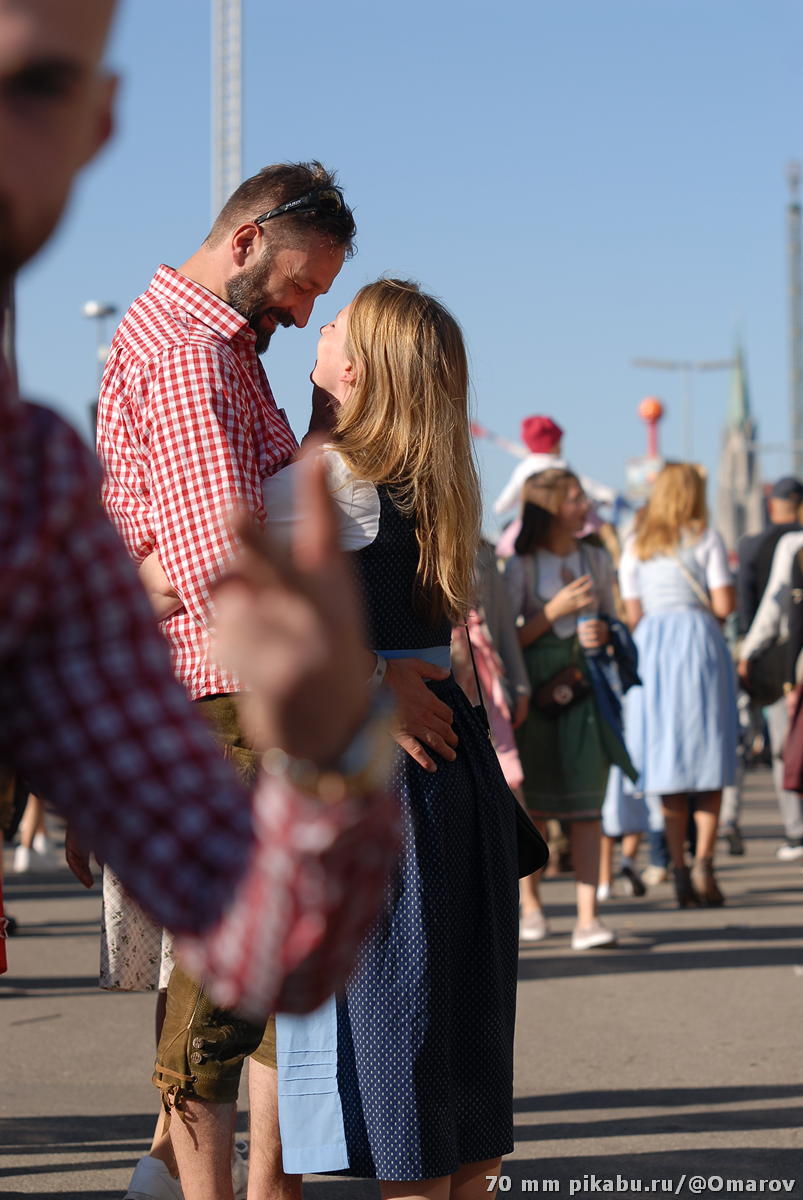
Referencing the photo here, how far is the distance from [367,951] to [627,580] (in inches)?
270

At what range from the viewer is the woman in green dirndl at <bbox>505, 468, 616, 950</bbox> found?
25.7 ft

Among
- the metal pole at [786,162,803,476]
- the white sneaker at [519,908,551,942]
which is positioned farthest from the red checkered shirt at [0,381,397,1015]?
the metal pole at [786,162,803,476]

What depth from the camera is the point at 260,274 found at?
3.41m

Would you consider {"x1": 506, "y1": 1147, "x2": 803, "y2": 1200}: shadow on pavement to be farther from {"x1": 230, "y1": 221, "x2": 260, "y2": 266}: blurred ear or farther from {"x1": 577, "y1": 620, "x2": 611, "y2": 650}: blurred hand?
{"x1": 577, "y1": 620, "x2": 611, "y2": 650}: blurred hand

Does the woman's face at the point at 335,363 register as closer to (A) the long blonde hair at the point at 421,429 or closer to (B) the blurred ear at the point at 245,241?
(A) the long blonde hair at the point at 421,429

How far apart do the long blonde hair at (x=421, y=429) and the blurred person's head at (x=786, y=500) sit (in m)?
8.53

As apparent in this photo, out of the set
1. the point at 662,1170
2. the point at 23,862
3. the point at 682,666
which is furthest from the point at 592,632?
the point at 23,862

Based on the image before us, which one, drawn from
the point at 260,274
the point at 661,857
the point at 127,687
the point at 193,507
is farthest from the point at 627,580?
the point at 127,687

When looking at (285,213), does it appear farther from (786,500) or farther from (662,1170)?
(786,500)

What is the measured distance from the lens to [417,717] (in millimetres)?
3104

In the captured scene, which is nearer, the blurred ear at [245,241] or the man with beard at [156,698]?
the man with beard at [156,698]

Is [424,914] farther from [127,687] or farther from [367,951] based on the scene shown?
[127,687]

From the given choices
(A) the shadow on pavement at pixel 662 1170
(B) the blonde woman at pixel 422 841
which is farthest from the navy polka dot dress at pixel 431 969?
(A) the shadow on pavement at pixel 662 1170

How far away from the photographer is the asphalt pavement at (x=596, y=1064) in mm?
4508
